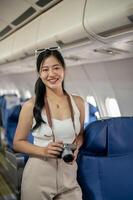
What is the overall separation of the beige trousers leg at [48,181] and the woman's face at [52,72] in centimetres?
49

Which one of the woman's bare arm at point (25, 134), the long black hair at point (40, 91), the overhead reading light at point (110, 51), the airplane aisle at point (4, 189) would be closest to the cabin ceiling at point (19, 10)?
the overhead reading light at point (110, 51)

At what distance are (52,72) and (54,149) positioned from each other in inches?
19.2

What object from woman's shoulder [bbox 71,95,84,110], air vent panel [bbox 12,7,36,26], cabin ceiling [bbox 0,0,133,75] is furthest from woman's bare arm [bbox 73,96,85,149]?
air vent panel [bbox 12,7,36,26]

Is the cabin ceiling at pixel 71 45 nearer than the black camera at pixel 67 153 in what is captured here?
No

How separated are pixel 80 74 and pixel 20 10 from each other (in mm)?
1871

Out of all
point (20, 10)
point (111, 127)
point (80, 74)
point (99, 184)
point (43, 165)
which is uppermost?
point (20, 10)

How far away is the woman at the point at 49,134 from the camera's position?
1790 mm

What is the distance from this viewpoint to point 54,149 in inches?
66.8

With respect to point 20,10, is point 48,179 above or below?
below

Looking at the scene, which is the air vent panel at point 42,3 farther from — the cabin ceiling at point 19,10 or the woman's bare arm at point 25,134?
the woman's bare arm at point 25,134

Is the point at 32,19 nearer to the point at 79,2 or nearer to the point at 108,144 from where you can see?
the point at 79,2

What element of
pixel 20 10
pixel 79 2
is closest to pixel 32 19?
pixel 20 10

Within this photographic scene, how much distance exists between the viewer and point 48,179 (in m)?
1.80

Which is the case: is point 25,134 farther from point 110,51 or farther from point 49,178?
point 110,51
